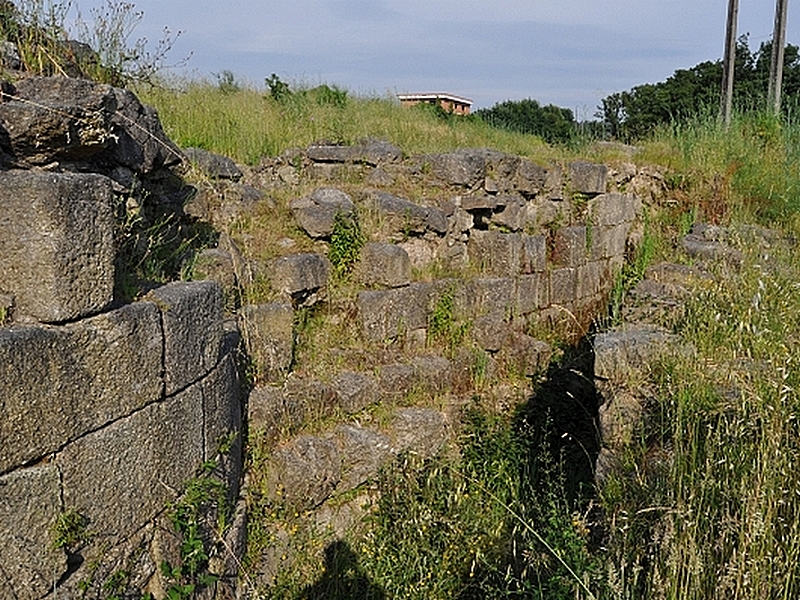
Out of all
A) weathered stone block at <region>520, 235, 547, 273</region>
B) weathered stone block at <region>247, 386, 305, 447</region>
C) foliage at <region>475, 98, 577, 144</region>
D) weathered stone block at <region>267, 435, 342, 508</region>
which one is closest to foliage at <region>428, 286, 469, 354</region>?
weathered stone block at <region>520, 235, 547, 273</region>

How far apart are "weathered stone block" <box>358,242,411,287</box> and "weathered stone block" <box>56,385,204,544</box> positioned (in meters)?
2.88

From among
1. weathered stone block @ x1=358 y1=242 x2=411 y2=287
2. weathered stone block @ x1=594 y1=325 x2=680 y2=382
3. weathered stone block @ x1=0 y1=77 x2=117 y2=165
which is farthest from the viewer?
weathered stone block @ x1=358 y1=242 x2=411 y2=287

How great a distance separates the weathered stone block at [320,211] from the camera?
19.9ft

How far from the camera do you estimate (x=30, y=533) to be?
8.15 ft

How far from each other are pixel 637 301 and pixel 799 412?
2731 millimetres

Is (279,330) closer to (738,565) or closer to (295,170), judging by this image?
(295,170)

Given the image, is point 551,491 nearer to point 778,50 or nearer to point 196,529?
point 196,529

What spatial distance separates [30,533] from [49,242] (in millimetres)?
977

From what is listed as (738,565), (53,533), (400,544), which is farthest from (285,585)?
(738,565)

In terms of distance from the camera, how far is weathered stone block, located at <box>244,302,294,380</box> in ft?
16.3

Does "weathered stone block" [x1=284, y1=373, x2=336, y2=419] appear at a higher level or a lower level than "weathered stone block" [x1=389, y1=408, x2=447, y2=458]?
higher

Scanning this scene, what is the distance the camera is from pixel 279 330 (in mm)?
5141

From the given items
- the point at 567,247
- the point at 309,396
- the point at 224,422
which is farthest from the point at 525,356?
the point at 224,422

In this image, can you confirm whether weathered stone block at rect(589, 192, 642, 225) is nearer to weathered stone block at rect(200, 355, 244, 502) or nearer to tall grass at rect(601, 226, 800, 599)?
tall grass at rect(601, 226, 800, 599)
